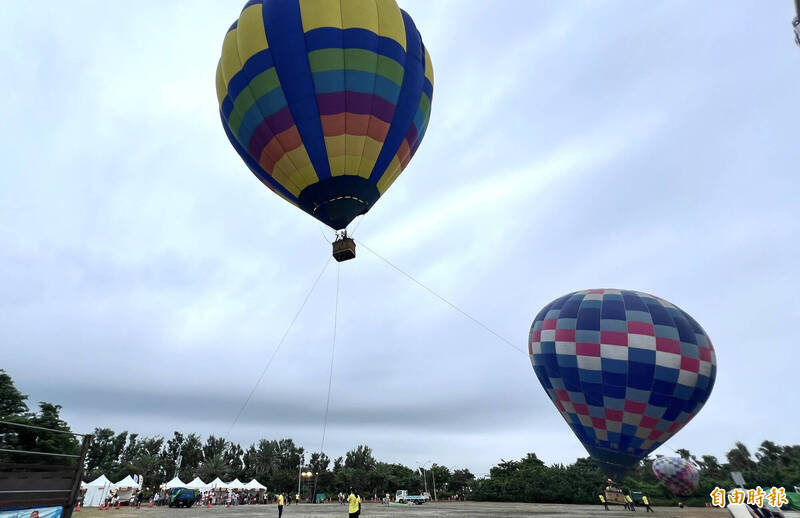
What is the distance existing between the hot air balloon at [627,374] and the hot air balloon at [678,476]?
85.2ft

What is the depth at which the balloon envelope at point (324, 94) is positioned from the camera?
14.5 metres

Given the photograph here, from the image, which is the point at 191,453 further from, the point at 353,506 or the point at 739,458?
A: the point at 739,458

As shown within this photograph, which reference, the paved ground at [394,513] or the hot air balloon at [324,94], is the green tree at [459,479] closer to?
the paved ground at [394,513]

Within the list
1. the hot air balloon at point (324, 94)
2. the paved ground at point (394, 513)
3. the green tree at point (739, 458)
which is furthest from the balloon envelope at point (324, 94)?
the green tree at point (739, 458)

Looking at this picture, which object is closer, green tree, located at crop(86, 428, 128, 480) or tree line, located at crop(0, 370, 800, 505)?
tree line, located at crop(0, 370, 800, 505)

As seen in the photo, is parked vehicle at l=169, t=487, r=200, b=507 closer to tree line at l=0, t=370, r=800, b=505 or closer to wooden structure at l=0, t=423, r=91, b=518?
tree line at l=0, t=370, r=800, b=505

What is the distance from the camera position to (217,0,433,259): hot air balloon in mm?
14500

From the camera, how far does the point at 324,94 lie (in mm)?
14547

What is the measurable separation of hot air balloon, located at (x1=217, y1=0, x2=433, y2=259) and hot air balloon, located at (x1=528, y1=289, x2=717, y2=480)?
41.9 feet

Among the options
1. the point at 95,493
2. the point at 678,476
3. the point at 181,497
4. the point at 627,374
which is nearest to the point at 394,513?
the point at 627,374

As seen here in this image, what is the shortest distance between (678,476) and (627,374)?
2940cm

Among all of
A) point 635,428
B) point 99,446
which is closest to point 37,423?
point 635,428

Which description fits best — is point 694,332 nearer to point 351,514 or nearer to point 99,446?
point 351,514

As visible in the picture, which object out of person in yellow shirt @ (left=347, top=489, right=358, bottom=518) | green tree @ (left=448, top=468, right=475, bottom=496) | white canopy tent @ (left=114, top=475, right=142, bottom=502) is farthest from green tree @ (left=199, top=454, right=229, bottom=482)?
person in yellow shirt @ (left=347, top=489, right=358, bottom=518)
